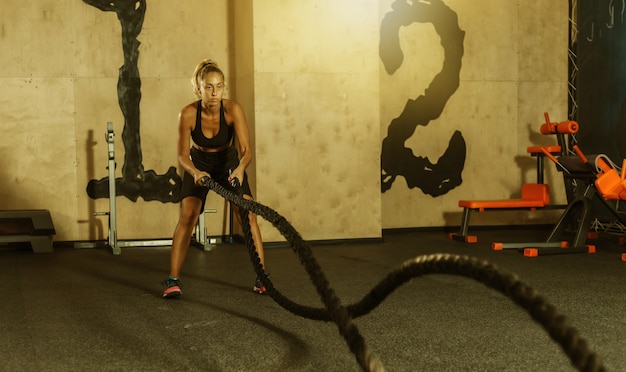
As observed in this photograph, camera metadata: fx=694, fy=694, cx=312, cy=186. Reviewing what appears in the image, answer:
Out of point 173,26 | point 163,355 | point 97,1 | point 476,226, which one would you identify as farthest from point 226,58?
point 163,355

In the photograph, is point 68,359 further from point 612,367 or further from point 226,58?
point 226,58

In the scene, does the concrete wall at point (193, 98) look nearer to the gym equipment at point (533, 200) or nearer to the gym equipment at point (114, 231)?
the gym equipment at point (114, 231)

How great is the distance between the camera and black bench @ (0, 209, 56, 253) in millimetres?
5648

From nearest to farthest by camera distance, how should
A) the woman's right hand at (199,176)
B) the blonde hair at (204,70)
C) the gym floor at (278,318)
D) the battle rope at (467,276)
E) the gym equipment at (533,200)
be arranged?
1. the battle rope at (467,276)
2. the gym floor at (278,318)
3. the woman's right hand at (199,176)
4. the blonde hair at (204,70)
5. the gym equipment at (533,200)

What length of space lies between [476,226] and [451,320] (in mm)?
3937

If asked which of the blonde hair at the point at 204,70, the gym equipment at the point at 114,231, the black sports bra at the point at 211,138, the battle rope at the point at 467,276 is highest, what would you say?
the blonde hair at the point at 204,70

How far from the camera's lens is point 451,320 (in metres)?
3.08

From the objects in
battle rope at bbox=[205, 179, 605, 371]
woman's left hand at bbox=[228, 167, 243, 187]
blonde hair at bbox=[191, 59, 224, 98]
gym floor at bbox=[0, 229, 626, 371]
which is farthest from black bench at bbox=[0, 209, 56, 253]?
battle rope at bbox=[205, 179, 605, 371]

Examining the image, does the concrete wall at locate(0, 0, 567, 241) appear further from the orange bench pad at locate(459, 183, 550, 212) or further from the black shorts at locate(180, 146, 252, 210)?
the black shorts at locate(180, 146, 252, 210)

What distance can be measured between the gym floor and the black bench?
48 cm

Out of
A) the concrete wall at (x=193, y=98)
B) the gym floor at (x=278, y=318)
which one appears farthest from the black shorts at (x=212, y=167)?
the concrete wall at (x=193, y=98)

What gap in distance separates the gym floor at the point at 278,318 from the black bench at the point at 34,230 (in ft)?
1.58

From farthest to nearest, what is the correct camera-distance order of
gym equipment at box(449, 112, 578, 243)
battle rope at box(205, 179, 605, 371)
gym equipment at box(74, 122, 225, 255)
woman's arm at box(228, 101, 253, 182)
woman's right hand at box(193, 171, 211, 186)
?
gym equipment at box(449, 112, 578, 243), gym equipment at box(74, 122, 225, 255), woman's arm at box(228, 101, 253, 182), woman's right hand at box(193, 171, 211, 186), battle rope at box(205, 179, 605, 371)

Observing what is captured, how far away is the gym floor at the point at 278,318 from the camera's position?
250cm
